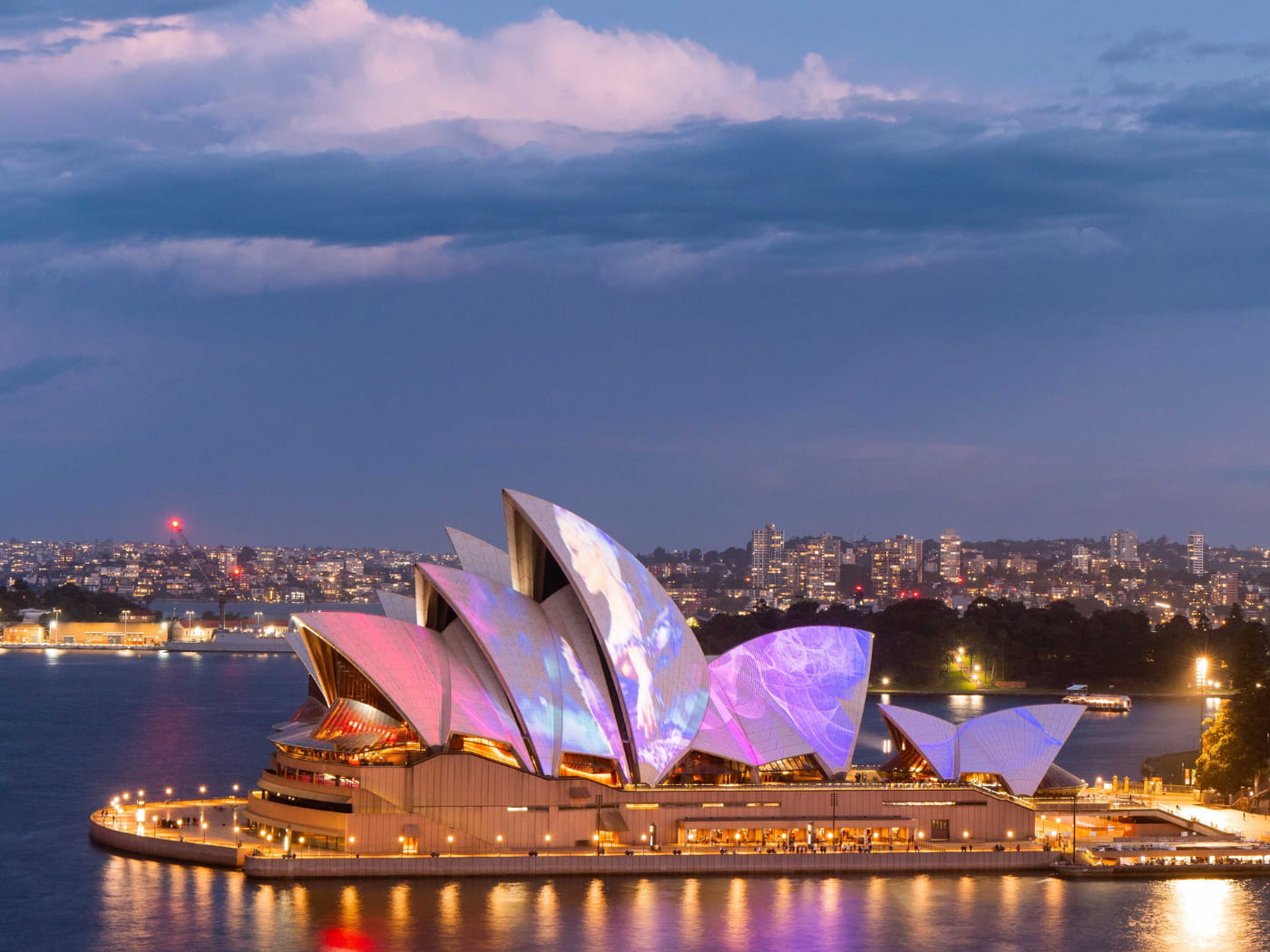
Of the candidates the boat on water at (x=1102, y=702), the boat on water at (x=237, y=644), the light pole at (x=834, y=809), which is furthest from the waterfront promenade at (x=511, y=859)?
the boat on water at (x=237, y=644)

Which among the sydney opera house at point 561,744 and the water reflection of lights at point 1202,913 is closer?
the water reflection of lights at point 1202,913

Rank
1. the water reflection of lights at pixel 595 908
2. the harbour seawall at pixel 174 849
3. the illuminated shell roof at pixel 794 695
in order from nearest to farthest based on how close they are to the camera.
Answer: the water reflection of lights at pixel 595 908, the harbour seawall at pixel 174 849, the illuminated shell roof at pixel 794 695

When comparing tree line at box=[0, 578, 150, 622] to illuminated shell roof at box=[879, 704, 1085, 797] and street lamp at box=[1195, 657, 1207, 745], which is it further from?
illuminated shell roof at box=[879, 704, 1085, 797]

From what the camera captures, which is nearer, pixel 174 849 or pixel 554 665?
pixel 174 849

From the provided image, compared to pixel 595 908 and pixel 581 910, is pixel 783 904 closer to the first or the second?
pixel 595 908

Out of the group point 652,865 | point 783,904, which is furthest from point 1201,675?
point 783,904

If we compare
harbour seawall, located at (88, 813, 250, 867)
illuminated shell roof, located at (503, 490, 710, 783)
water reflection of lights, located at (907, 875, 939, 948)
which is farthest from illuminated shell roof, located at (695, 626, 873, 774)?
harbour seawall, located at (88, 813, 250, 867)

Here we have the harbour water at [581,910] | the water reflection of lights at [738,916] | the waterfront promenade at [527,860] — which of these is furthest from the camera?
the waterfront promenade at [527,860]

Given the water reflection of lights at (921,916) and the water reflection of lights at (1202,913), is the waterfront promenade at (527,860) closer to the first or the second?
the water reflection of lights at (921,916)

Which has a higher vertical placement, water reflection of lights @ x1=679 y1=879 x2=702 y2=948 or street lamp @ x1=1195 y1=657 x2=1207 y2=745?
street lamp @ x1=1195 y1=657 x2=1207 y2=745

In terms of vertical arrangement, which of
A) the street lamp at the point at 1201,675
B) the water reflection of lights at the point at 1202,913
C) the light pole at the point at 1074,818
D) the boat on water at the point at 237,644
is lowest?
the water reflection of lights at the point at 1202,913
